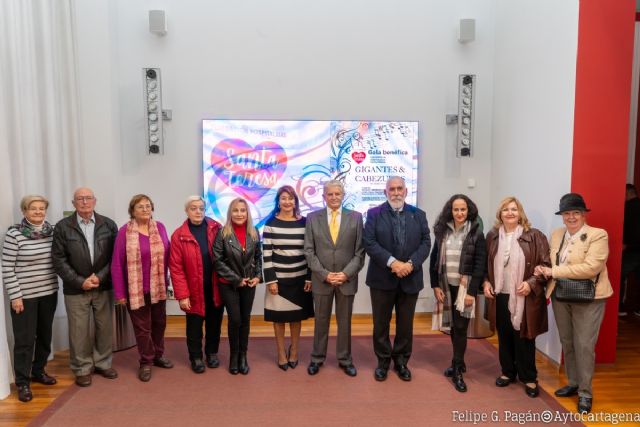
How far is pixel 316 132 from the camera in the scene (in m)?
5.34

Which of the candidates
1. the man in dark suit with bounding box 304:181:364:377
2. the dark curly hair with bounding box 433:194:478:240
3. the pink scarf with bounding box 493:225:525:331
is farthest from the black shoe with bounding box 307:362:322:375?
the pink scarf with bounding box 493:225:525:331

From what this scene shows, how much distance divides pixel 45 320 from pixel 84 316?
0.28 meters

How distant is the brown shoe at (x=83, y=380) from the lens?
3.67 m

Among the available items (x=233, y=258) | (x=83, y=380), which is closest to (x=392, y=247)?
(x=233, y=258)

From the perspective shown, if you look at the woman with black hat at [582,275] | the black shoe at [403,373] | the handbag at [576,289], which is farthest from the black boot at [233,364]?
the handbag at [576,289]

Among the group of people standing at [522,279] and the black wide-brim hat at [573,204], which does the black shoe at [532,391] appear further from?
the black wide-brim hat at [573,204]

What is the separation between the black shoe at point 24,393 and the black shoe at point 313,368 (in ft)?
6.78

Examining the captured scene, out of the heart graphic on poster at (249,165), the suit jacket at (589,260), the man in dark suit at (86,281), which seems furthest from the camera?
the heart graphic on poster at (249,165)

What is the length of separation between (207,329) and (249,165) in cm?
199

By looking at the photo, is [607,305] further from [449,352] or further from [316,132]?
[316,132]

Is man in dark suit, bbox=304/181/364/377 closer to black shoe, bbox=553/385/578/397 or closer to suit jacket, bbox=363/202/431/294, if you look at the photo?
suit jacket, bbox=363/202/431/294

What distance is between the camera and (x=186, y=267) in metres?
3.78

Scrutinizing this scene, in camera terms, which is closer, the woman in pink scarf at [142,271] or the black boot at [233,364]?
the woman in pink scarf at [142,271]

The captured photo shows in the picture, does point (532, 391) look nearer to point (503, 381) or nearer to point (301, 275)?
point (503, 381)
